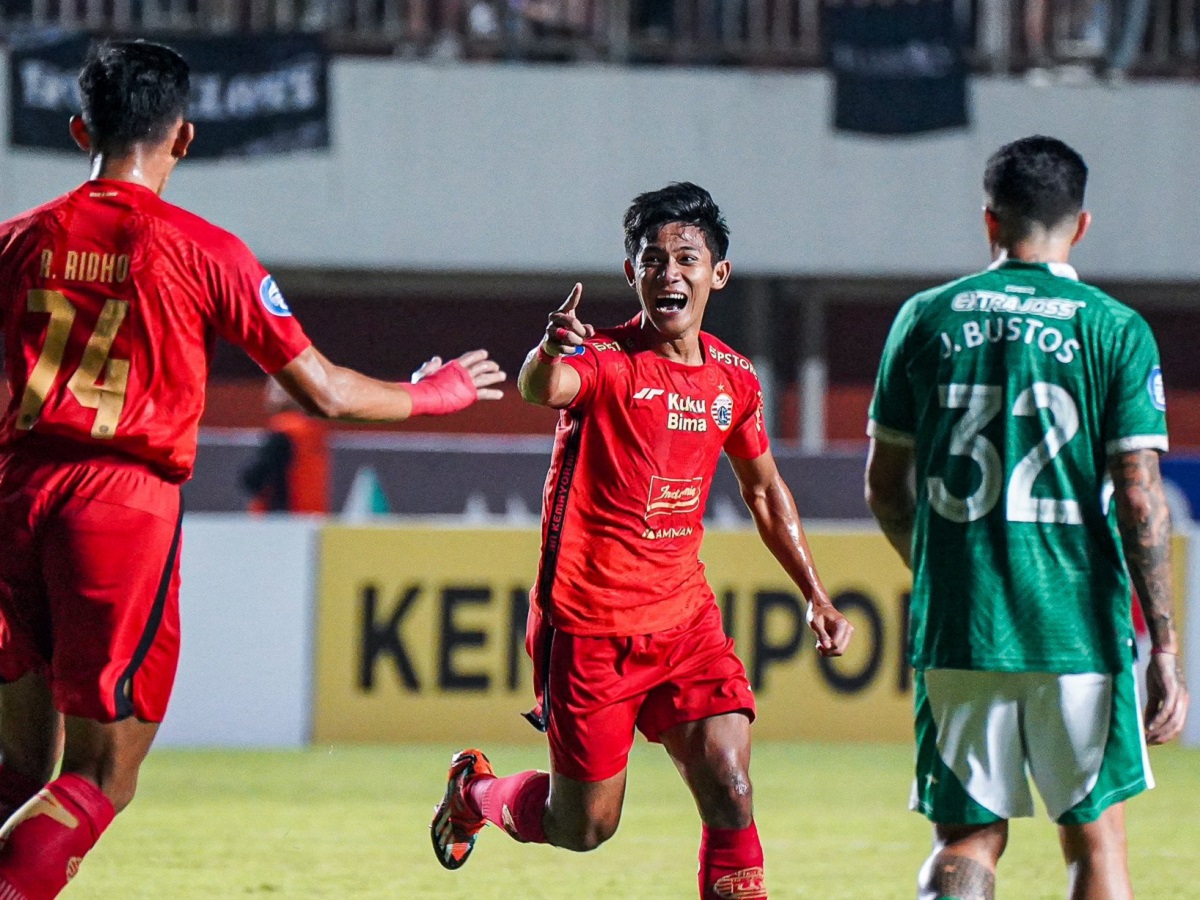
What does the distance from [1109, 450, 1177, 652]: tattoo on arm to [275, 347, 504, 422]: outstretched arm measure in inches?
58.6

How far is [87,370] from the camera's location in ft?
13.1

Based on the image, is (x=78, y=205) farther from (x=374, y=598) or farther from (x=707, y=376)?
(x=374, y=598)

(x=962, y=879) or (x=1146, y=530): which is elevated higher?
(x=1146, y=530)

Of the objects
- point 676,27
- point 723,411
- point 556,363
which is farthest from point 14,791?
point 676,27

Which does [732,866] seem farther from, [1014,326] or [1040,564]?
[1014,326]

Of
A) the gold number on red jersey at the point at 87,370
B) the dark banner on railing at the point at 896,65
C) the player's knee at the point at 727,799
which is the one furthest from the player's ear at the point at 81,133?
the dark banner on railing at the point at 896,65

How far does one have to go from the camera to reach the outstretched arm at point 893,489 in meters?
4.24

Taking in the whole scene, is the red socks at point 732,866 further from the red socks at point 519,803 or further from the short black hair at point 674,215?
the short black hair at point 674,215

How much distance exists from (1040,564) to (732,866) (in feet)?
4.32

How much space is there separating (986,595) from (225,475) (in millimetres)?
10863

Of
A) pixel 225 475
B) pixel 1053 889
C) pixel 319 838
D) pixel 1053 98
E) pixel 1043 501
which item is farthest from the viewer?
pixel 1053 98

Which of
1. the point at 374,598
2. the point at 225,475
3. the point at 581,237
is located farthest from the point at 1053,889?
the point at 581,237

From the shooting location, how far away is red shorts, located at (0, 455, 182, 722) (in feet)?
13.1

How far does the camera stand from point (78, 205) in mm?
4102
